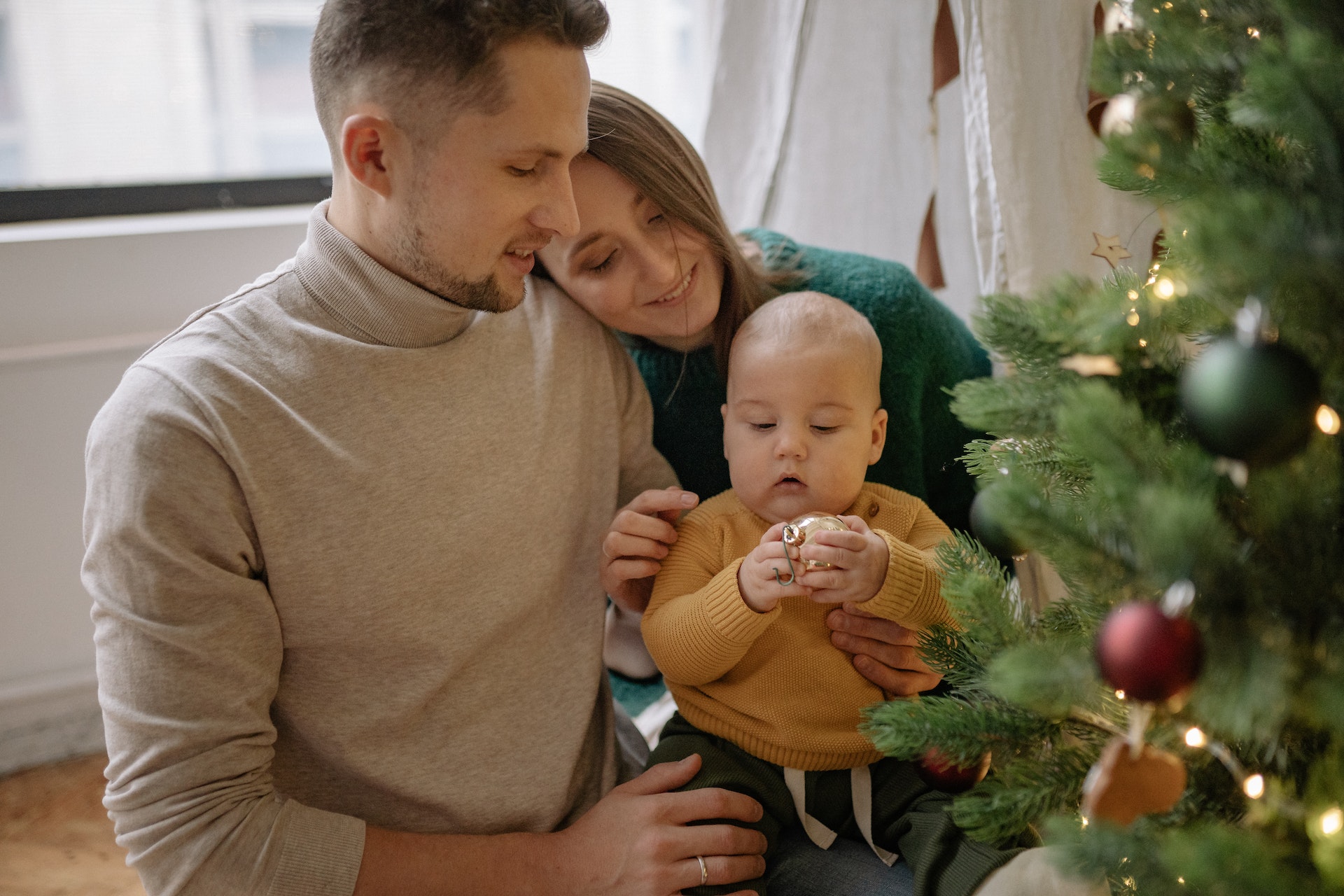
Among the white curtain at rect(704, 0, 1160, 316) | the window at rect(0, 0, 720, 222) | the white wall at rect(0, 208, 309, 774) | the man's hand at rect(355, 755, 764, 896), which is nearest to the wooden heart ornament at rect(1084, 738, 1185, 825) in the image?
the man's hand at rect(355, 755, 764, 896)

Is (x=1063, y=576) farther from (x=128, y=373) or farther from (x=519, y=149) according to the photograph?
(x=128, y=373)

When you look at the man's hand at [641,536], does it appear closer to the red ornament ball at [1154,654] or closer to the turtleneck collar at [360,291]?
the turtleneck collar at [360,291]

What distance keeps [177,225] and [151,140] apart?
0.29 meters

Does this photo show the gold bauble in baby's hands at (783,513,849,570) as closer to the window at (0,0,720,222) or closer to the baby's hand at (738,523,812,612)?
the baby's hand at (738,523,812,612)

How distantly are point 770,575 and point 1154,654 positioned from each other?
21.6 inches

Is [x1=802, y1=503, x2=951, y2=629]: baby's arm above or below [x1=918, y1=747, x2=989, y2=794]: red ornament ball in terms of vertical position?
above

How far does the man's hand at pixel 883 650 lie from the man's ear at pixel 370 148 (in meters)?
0.73

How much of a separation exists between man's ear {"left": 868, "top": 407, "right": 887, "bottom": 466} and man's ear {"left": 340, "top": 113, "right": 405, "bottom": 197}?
2.17 ft

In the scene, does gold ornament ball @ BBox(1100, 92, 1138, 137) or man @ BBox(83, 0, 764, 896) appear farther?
man @ BBox(83, 0, 764, 896)

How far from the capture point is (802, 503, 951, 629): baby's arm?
107 cm

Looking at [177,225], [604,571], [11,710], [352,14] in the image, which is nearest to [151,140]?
[177,225]

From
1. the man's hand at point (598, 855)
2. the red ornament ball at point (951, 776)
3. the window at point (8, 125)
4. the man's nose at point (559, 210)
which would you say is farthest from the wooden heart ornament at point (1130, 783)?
the window at point (8, 125)

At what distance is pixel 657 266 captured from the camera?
→ 4.29ft

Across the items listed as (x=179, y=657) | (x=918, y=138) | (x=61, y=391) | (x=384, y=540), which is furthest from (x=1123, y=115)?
(x=61, y=391)
